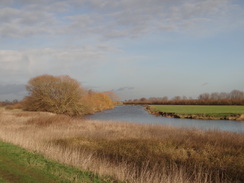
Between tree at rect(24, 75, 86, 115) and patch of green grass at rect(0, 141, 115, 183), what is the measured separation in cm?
3455

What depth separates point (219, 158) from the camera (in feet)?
32.1

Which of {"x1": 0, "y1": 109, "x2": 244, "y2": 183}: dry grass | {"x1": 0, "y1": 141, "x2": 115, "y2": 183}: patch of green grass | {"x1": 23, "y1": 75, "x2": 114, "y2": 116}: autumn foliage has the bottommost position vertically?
{"x1": 0, "y1": 109, "x2": 244, "y2": 183}: dry grass

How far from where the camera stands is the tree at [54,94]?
139 ft

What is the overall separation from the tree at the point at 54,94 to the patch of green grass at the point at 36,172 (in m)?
34.6

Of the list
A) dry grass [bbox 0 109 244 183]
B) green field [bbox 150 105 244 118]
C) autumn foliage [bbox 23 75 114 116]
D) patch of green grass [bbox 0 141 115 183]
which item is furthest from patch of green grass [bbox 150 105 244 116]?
patch of green grass [bbox 0 141 115 183]

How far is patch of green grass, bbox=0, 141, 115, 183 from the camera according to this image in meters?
6.10

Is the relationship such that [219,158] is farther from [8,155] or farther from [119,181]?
[8,155]

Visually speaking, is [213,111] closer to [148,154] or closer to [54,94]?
[54,94]

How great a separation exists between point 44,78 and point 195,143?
3646 centimetres

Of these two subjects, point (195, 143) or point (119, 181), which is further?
point (195, 143)

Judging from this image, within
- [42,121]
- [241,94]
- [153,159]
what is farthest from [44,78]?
[241,94]

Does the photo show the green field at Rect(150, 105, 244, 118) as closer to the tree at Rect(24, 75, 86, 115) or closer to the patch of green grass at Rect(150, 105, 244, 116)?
the patch of green grass at Rect(150, 105, 244, 116)

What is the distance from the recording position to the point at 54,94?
43.1 m

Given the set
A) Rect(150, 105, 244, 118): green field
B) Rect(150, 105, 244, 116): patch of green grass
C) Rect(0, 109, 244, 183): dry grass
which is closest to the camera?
Rect(0, 109, 244, 183): dry grass
